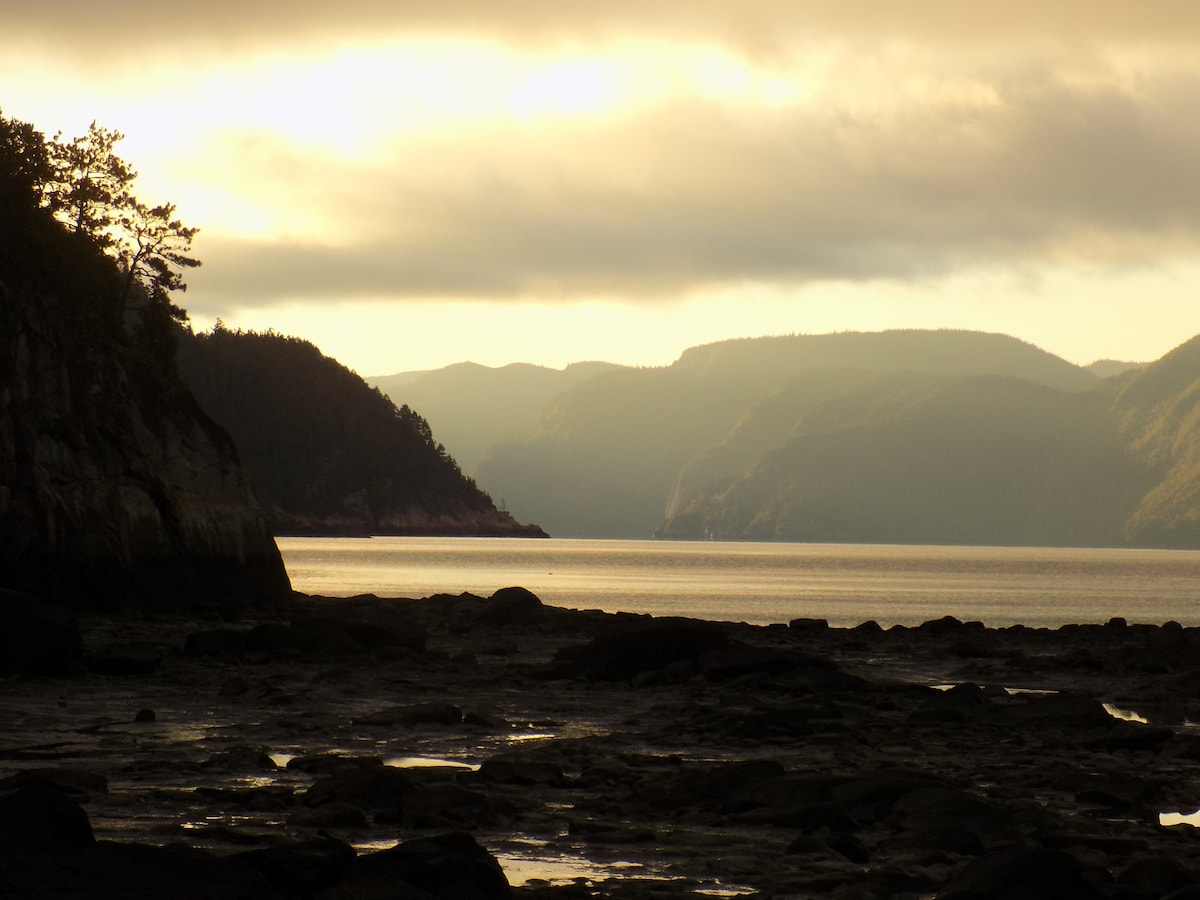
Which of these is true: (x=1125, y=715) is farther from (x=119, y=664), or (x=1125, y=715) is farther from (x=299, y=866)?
(x=299, y=866)

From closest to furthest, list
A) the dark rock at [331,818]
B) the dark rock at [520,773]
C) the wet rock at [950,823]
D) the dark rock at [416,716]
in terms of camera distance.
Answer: the wet rock at [950,823] < the dark rock at [331,818] < the dark rock at [520,773] < the dark rock at [416,716]

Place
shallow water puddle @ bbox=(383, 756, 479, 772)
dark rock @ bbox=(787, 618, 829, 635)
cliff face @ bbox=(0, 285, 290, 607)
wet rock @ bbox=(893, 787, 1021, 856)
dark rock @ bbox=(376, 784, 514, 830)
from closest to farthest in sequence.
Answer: wet rock @ bbox=(893, 787, 1021, 856)
dark rock @ bbox=(376, 784, 514, 830)
shallow water puddle @ bbox=(383, 756, 479, 772)
cliff face @ bbox=(0, 285, 290, 607)
dark rock @ bbox=(787, 618, 829, 635)

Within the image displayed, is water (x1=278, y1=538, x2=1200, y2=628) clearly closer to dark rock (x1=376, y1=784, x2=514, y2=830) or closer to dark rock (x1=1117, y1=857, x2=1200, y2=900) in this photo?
dark rock (x1=376, y1=784, x2=514, y2=830)

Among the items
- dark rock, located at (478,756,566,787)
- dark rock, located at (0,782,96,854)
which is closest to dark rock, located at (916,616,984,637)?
dark rock, located at (478,756,566,787)

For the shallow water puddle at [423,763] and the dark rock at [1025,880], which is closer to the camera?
the dark rock at [1025,880]

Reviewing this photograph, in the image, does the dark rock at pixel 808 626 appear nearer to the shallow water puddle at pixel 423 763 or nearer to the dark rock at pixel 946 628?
the dark rock at pixel 946 628

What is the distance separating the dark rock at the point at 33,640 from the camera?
27.2 metres

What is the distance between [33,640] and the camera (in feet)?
89.9

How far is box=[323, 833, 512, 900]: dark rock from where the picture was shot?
1030 centimetres

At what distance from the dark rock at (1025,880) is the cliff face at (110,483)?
3387cm

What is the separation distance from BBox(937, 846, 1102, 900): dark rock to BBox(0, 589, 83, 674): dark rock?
20292mm

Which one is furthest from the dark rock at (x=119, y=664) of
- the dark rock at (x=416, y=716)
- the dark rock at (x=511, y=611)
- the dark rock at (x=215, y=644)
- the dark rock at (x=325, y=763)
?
the dark rock at (x=511, y=611)

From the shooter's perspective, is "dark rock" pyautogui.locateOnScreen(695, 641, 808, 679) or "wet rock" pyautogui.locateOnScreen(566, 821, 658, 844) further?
"dark rock" pyautogui.locateOnScreen(695, 641, 808, 679)

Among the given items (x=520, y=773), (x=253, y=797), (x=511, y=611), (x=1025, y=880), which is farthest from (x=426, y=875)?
(x=511, y=611)
